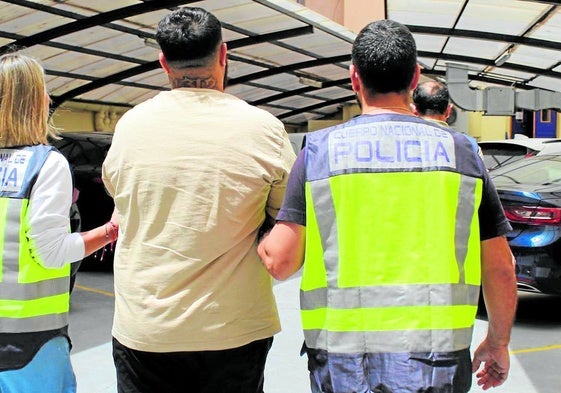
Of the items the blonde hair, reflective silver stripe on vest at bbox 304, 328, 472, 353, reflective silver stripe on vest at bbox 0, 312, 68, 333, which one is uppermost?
the blonde hair

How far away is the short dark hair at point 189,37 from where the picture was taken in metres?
2.19

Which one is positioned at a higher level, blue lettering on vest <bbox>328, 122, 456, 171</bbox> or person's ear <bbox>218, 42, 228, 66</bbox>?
person's ear <bbox>218, 42, 228, 66</bbox>

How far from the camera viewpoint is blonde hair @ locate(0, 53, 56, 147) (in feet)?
8.40

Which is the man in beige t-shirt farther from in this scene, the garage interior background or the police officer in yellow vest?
the garage interior background

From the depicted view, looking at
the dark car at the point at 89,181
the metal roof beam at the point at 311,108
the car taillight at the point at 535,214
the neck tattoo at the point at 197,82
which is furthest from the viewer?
the metal roof beam at the point at 311,108

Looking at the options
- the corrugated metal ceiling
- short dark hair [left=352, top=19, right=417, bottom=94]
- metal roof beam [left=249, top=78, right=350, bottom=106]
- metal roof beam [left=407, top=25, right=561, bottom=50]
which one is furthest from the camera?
metal roof beam [left=249, top=78, right=350, bottom=106]

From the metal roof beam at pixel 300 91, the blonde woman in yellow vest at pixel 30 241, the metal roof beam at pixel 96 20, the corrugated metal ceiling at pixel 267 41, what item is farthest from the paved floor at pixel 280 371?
the metal roof beam at pixel 300 91

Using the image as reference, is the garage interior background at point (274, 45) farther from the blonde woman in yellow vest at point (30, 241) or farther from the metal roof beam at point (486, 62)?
the blonde woman in yellow vest at point (30, 241)

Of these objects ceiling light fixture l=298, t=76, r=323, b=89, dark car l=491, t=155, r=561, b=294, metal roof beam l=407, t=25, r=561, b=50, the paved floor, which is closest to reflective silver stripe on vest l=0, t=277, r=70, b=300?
the paved floor

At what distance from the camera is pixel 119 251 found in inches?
90.0

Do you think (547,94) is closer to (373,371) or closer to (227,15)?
(373,371)

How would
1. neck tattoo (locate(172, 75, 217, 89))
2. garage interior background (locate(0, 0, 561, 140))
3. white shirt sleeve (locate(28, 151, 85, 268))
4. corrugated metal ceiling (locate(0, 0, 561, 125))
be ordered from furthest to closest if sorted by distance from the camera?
corrugated metal ceiling (locate(0, 0, 561, 125)), garage interior background (locate(0, 0, 561, 140)), white shirt sleeve (locate(28, 151, 85, 268)), neck tattoo (locate(172, 75, 217, 89))

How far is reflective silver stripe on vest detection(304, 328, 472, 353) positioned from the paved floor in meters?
2.78

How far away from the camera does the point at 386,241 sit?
193 centimetres
